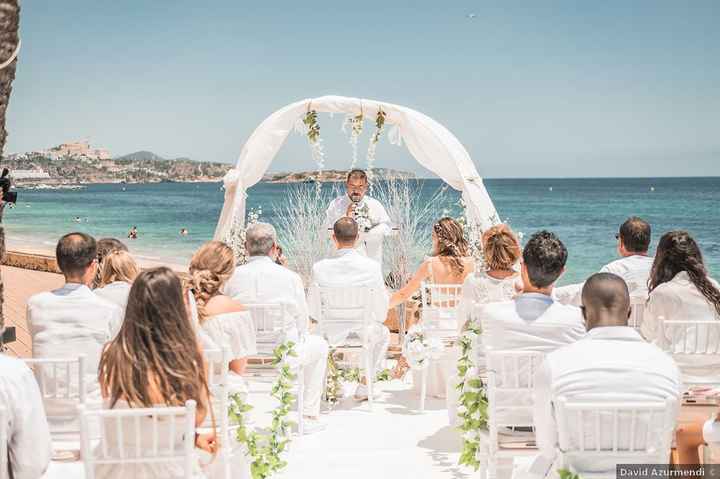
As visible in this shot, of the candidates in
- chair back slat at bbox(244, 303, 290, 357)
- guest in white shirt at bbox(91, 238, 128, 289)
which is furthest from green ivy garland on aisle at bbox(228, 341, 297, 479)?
guest in white shirt at bbox(91, 238, 128, 289)

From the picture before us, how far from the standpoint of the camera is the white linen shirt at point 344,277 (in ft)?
18.3

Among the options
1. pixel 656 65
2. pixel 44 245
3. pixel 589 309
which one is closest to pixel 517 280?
pixel 589 309

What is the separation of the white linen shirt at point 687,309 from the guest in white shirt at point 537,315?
838 mm

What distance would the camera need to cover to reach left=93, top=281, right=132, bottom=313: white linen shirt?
153 inches

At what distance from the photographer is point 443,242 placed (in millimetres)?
5801

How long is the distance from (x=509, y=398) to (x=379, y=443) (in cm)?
172

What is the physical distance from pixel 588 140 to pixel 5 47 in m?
59.8

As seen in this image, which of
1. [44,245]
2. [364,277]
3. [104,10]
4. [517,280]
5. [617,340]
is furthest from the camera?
[104,10]

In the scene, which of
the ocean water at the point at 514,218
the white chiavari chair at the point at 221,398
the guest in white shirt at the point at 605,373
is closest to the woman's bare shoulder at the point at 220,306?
the white chiavari chair at the point at 221,398

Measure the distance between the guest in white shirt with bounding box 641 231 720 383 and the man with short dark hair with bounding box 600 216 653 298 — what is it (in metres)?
0.78

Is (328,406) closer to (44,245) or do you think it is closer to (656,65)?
(44,245)

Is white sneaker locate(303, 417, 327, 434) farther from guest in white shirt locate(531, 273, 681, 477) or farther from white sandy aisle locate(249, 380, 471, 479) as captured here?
guest in white shirt locate(531, 273, 681, 477)

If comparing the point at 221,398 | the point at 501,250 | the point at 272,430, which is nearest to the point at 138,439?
the point at 221,398

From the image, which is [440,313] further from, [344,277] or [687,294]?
[687,294]
